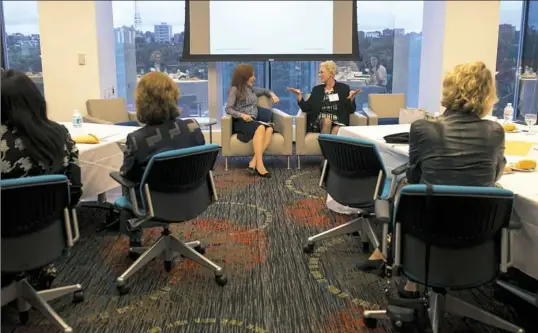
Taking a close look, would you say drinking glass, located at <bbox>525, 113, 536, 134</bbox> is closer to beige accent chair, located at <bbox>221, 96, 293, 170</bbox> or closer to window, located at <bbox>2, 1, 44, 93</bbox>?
beige accent chair, located at <bbox>221, 96, 293, 170</bbox>

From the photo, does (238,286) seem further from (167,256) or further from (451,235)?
(451,235)

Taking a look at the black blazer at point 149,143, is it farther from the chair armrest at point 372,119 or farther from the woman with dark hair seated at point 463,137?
the chair armrest at point 372,119

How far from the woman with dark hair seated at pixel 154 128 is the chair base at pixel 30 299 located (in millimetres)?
682

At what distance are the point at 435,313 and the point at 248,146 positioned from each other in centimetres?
367

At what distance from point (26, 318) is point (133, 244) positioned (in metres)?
0.99

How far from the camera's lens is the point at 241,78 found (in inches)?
229

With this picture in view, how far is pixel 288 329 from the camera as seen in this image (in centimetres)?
257

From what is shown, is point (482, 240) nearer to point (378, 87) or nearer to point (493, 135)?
point (493, 135)

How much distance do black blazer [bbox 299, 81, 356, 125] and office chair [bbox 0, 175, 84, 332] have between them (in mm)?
3821

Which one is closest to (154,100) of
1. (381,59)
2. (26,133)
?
(26,133)

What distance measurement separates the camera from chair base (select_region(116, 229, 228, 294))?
117 inches

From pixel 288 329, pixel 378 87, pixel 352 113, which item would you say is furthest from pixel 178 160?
pixel 378 87

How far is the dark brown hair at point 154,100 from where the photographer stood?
9.68ft

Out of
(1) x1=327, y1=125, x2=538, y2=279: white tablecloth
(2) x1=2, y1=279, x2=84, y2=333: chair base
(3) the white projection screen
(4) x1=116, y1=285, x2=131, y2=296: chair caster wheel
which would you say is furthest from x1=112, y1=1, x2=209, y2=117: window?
(1) x1=327, y1=125, x2=538, y2=279: white tablecloth
